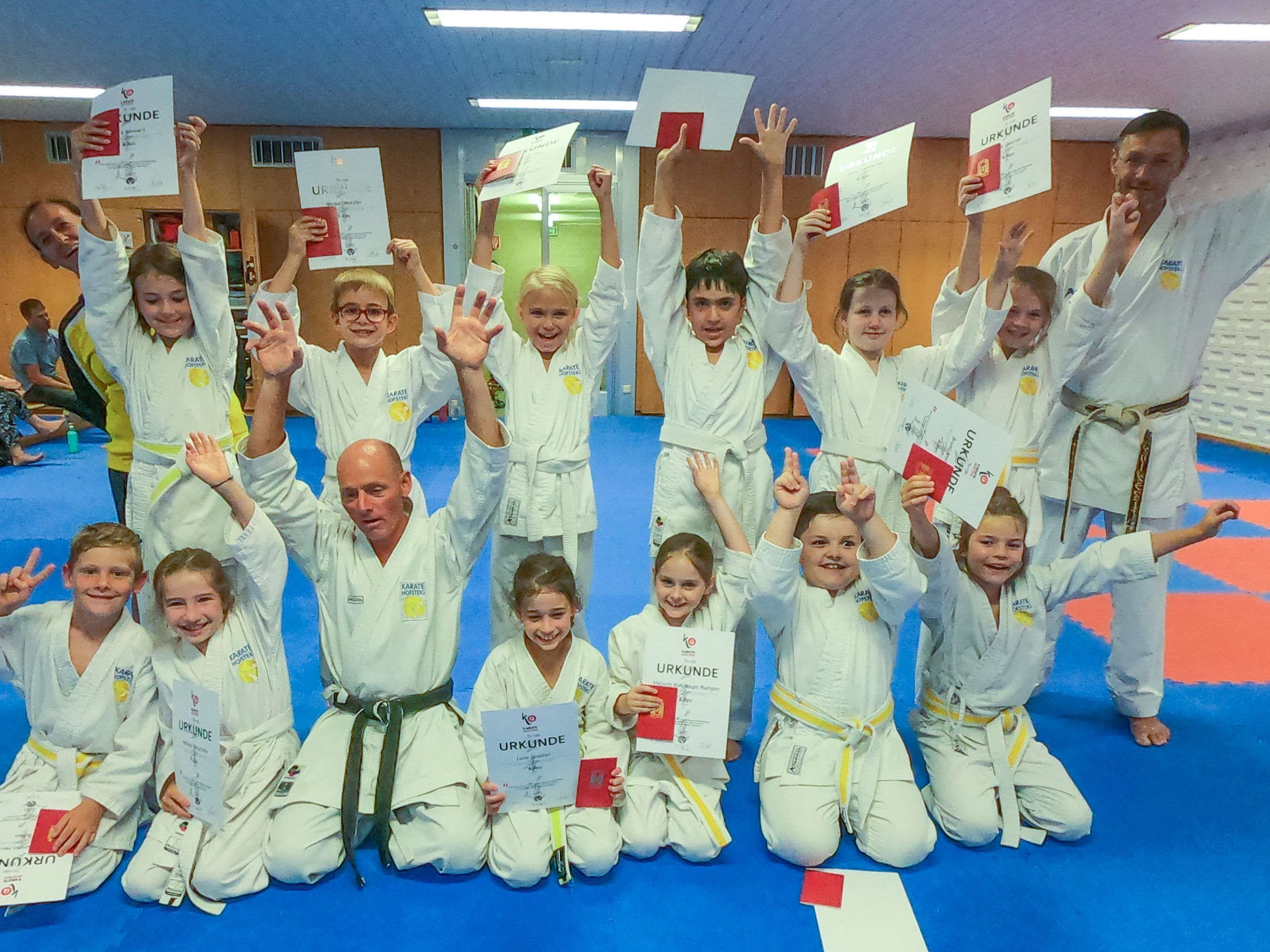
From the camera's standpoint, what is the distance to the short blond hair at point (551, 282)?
3172 millimetres

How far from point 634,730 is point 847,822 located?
0.77 meters

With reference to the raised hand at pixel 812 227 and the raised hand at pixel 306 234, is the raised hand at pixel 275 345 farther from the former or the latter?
the raised hand at pixel 812 227

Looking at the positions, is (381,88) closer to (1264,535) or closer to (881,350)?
(881,350)

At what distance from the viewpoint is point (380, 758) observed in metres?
2.61

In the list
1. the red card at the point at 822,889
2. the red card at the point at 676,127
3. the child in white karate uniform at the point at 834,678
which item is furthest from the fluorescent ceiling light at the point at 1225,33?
the red card at the point at 822,889

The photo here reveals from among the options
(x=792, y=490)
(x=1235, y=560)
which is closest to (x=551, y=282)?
(x=792, y=490)

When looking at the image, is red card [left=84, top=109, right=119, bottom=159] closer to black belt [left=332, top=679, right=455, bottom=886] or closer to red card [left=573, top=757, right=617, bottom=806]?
black belt [left=332, top=679, right=455, bottom=886]

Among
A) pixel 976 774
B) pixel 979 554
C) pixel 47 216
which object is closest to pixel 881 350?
pixel 979 554

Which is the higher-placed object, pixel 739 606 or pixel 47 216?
pixel 47 216

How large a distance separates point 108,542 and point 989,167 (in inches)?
132

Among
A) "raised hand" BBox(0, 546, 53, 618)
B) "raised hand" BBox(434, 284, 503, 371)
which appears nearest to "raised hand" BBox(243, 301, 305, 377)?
"raised hand" BBox(434, 284, 503, 371)

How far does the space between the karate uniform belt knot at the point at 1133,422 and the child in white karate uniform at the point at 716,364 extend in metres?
1.36

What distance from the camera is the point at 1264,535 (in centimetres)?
626

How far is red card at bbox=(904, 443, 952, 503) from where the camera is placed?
2.44 m
